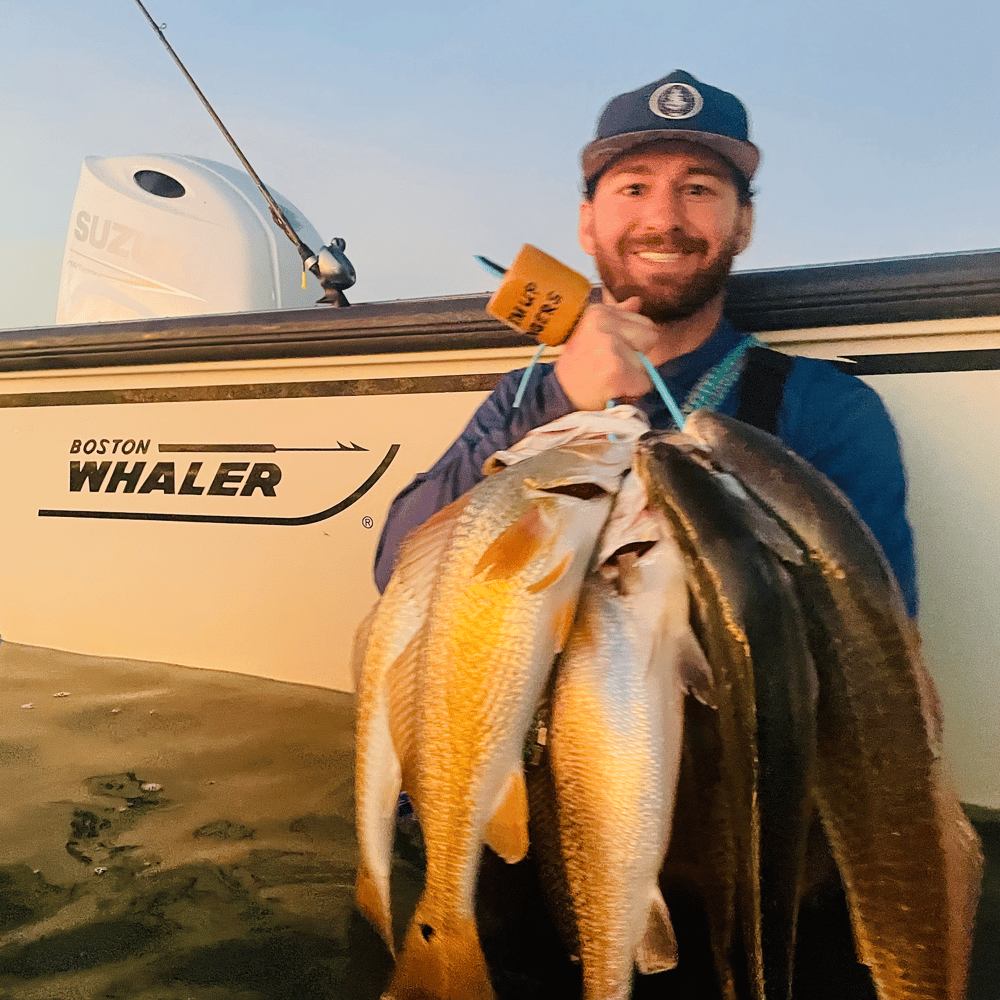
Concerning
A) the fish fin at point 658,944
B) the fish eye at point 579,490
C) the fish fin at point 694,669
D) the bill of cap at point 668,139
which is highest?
the bill of cap at point 668,139

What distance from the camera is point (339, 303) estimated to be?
2.76 m

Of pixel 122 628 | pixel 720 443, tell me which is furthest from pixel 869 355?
pixel 122 628

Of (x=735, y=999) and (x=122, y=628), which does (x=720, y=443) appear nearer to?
(x=735, y=999)

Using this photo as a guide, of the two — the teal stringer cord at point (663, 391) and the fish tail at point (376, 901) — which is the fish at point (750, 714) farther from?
the fish tail at point (376, 901)

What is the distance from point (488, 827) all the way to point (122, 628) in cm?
227

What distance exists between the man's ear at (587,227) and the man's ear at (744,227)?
319 mm

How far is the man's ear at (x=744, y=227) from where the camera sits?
175 centimetres

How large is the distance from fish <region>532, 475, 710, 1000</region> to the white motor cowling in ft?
10.6

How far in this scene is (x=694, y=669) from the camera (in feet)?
3.49

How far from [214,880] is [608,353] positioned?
1.26 meters

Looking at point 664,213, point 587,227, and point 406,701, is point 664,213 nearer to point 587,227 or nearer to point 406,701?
point 587,227

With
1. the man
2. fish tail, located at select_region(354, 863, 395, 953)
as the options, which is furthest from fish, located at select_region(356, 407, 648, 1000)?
the man

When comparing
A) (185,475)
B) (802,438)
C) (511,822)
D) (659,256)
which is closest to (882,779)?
(511,822)

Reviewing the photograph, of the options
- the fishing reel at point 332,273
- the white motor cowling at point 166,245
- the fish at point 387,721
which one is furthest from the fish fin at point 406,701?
the white motor cowling at point 166,245
